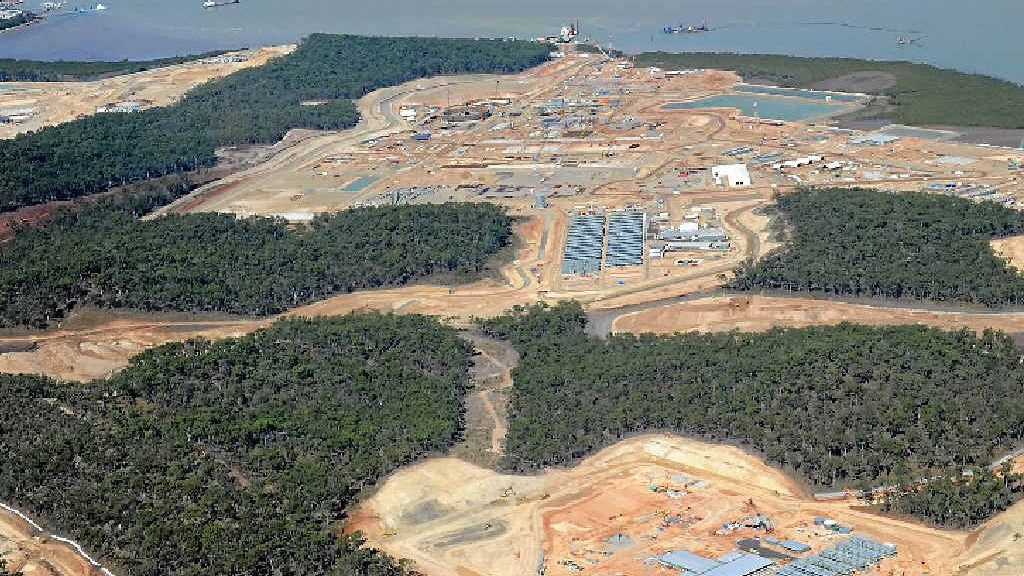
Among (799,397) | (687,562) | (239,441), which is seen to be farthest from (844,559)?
(239,441)

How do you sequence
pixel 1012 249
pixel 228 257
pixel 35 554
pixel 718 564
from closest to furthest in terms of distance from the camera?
pixel 718 564
pixel 35 554
pixel 1012 249
pixel 228 257

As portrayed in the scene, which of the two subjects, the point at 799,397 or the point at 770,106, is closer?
the point at 799,397

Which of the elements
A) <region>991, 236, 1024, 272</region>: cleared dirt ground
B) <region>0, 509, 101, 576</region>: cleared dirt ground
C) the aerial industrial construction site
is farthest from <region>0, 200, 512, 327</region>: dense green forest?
<region>991, 236, 1024, 272</region>: cleared dirt ground

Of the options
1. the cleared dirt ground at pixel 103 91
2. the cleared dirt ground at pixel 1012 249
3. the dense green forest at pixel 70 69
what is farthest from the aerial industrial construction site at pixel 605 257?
the dense green forest at pixel 70 69

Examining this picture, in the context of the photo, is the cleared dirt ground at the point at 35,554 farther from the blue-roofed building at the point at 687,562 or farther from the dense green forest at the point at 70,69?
the dense green forest at the point at 70,69

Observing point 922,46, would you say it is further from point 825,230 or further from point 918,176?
point 825,230

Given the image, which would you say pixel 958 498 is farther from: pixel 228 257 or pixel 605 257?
pixel 228 257

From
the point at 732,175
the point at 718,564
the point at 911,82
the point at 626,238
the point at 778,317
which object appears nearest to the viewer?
the point at 718,564

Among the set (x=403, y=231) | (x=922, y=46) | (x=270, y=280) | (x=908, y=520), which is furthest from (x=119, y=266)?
(x=922, y=46)
